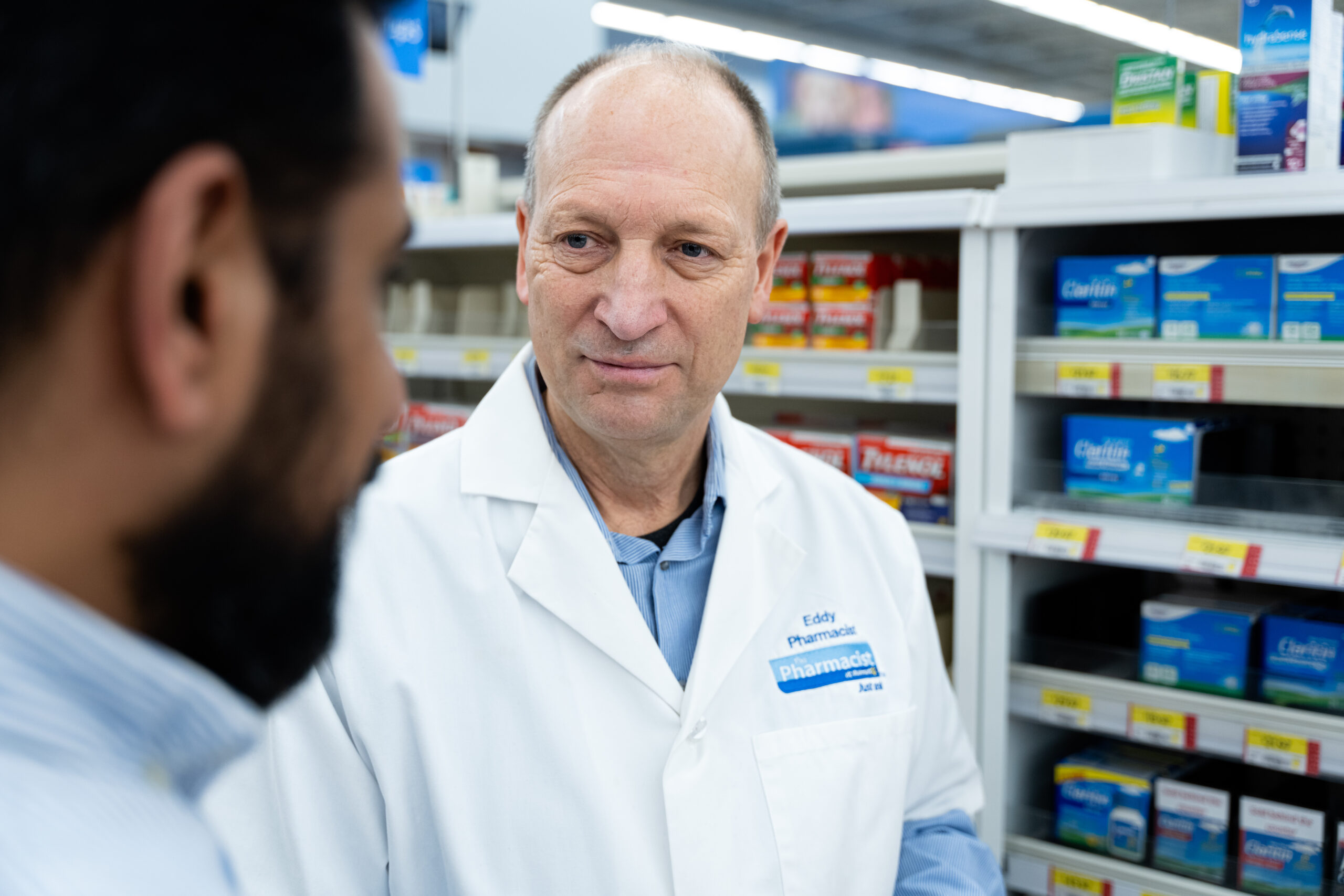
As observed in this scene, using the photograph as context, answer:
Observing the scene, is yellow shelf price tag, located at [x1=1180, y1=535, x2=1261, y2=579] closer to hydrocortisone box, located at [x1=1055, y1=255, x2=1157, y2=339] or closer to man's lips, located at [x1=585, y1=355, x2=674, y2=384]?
hydrocortisone box, located at [x1=1055, y1=255, x2=1157, y2=339]

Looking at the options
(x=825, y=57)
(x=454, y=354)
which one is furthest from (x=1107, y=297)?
(x=825, y=57)

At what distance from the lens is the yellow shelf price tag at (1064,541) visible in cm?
218

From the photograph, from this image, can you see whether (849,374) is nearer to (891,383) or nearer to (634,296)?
(891,383)

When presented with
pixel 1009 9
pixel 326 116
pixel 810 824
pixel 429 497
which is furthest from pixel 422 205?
pixel 1009 9

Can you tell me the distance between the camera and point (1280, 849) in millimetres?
2186

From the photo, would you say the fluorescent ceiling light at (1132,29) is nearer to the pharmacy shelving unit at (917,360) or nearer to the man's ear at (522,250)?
the pharmacy shelving unit at (917,360)

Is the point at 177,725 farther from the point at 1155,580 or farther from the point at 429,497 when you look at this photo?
the point at 1155,580

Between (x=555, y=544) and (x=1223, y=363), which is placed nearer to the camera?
(x=555, y=544)

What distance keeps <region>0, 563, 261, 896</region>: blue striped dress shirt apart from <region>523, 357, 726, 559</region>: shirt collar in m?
1.00

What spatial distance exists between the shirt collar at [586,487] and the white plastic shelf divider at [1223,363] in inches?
35.6

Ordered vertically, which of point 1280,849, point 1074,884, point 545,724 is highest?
point 545,724

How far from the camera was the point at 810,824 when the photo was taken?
4.73 feet

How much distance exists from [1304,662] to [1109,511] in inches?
18.0

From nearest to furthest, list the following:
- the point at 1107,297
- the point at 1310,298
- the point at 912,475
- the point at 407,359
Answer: the point at 1310,298 → the point at 1107,297 → the point at 912,475 → the point at 407,359
